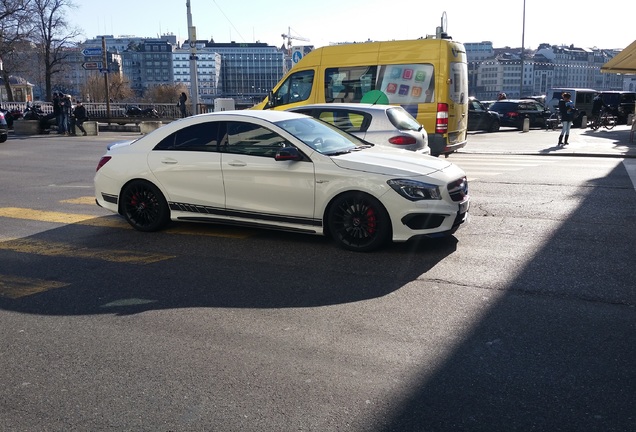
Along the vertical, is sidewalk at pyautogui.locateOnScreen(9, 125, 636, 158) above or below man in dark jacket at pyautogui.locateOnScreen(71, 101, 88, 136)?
below

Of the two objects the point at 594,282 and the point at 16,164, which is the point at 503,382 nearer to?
the point at 594,282

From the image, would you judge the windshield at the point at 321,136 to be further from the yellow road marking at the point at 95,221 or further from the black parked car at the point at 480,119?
the black parked car at the point at 480,119

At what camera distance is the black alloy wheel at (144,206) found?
8445 millimetres

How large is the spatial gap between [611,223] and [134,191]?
250 inches

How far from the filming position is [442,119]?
14.7 m

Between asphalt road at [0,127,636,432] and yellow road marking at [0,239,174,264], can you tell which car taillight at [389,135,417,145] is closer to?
asphalt road at [0,127,636,432]

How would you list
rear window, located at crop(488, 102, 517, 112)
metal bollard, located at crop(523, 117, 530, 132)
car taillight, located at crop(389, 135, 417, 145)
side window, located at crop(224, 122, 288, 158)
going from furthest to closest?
rear window, located at crop(488, 102, 517, 112) < metal bollard, located at crop(523, 117, 530, 132) < car taillight, located at crop(389, 135, 417, 145) < side window, located at crop(224, 122, 288, 158)

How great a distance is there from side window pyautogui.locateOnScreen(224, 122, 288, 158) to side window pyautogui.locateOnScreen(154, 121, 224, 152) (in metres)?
0.17

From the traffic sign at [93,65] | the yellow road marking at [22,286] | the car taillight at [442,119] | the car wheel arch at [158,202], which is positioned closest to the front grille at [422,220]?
the car wheel arch at [158,202]

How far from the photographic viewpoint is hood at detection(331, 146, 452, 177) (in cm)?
715

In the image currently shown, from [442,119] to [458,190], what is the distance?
7.67 meters

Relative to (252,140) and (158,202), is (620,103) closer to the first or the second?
(252,140)

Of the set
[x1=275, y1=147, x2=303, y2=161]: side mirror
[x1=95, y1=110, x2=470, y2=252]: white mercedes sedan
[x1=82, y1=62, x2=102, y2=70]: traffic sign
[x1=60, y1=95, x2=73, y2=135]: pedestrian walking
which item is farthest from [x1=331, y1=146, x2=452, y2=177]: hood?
[x1=82, y1=62, x2=102, y2=70]: traffic sign

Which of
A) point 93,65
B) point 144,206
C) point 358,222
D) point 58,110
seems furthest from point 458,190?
point 93,65
